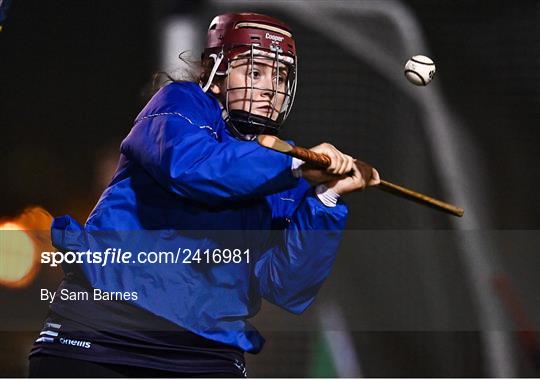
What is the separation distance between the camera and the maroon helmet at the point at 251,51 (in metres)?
2.11

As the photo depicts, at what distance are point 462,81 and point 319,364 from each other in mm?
1158

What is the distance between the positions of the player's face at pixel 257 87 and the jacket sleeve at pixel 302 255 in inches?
10.2

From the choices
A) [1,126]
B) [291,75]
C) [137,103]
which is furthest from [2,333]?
[291,75]

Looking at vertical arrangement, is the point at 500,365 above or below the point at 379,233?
below

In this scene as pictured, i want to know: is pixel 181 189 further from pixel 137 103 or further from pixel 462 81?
pixel 462 81

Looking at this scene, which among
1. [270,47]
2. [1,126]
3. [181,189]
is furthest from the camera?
[1,126]

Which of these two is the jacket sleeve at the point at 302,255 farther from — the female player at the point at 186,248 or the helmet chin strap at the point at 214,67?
the helmet chin strap at the point at 214,67

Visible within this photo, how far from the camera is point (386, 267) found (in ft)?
10.6

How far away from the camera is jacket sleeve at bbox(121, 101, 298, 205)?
1.74m

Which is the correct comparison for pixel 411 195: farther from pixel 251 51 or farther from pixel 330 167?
pixel 251 51

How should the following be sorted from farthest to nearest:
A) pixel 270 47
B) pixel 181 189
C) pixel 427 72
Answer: pixel 427 72 < pixel 270 47 < pixel 181 189

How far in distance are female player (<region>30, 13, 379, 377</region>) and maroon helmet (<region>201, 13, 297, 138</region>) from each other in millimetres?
31

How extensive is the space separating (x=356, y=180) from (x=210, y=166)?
0.30 m

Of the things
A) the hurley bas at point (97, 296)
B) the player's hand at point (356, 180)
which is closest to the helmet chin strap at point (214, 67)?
the player's hand at point (356, 180)
